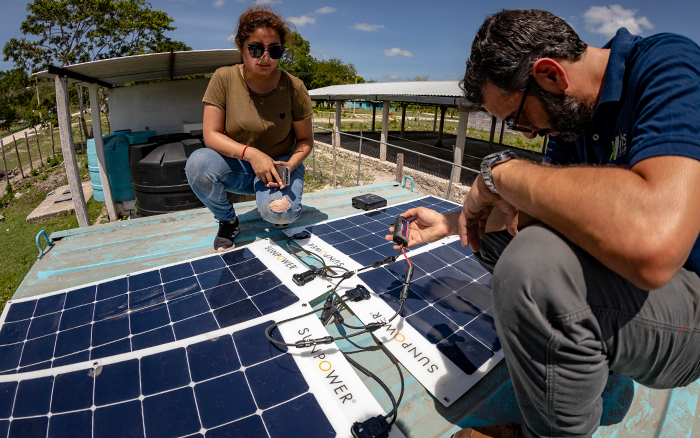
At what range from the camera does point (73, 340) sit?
1.33 metres

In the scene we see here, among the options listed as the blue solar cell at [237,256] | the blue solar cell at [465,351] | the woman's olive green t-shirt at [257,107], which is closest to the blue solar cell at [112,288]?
the blue solar cell at [237,256]

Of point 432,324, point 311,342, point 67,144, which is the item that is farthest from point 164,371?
point 67,144

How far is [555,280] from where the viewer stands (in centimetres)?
74

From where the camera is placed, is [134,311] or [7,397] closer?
[7,397]

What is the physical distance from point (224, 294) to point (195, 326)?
0.74ft

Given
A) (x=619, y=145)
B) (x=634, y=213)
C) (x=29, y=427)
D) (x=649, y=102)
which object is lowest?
(x=29, y=427)

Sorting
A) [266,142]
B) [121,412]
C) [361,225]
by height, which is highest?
[266,142]

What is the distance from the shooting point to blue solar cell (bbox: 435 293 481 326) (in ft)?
4.85

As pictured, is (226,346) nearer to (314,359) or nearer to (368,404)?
(314,359)

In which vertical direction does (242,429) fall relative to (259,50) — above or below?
below

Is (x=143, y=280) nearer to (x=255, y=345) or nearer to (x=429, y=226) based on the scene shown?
(x=255, y=345)

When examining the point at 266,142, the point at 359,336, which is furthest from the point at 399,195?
the point at 359,336

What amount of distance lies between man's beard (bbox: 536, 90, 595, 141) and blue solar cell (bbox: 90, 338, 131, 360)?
5.39 ft

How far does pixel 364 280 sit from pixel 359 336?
369mm
